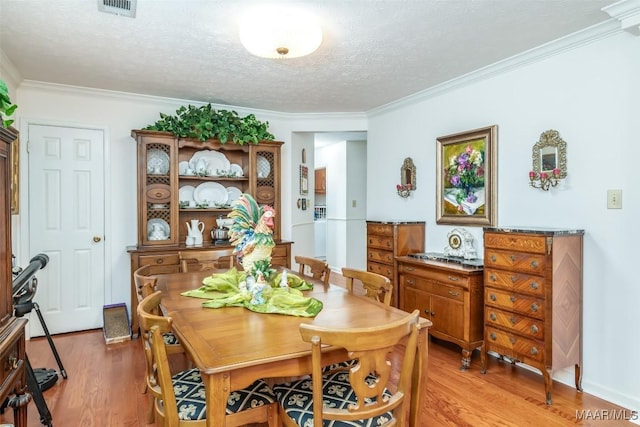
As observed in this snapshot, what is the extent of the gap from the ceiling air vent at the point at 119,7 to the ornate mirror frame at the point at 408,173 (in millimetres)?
2932

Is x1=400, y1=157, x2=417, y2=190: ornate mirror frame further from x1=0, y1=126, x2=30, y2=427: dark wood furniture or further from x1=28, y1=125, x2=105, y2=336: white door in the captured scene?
x1=0, y1=126, x2=30, y2=427: dark wood furniture

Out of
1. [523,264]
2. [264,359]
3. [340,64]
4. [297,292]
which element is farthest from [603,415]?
[340,64]

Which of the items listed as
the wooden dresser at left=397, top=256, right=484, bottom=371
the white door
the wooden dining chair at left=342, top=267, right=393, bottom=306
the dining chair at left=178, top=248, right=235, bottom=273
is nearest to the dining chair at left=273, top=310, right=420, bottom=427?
the wooden dining chair at left=342, top=267, right=393, bottom=306

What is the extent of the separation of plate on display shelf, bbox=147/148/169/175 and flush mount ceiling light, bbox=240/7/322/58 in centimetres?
208

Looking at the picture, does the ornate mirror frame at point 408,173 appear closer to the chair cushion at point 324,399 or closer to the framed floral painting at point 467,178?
the framed floral painting at point 467,178

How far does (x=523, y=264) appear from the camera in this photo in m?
2.58

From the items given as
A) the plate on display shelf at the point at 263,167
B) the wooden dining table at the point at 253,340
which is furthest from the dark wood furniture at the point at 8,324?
the plate on display shelf at the point at 263,167

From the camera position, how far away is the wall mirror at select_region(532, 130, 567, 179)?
2725 millimetres

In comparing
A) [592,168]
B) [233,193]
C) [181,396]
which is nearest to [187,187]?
[233,193]

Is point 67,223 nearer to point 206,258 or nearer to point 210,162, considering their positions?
point 210,162

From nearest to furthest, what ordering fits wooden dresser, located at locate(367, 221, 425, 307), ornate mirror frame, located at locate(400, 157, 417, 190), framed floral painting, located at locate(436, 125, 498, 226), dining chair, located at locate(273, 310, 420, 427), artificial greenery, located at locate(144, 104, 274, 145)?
1. dining chair, located at locate(273, 310, 420, 427)
2. framed floral painting, located at locate(436, 125, 498, 226)
3. wooden dresser, located at locate(367, 221, 425, 307)
4. artificial greenery, located at locate(144, 104, 274, 145)
5. ornate mirror frame, located at locate(400, 157, 417, 190)

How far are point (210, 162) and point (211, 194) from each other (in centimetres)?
38

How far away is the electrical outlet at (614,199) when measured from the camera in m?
2.43

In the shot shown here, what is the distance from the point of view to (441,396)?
2529mm
